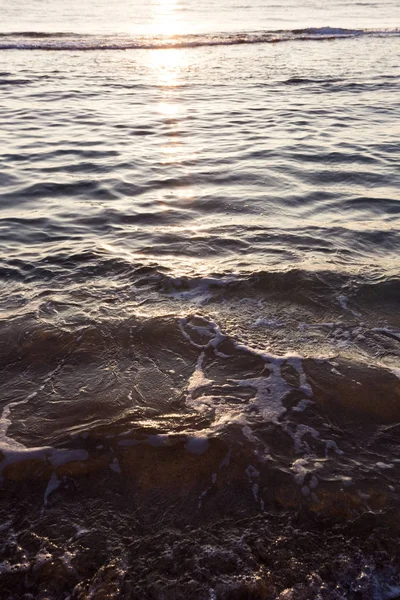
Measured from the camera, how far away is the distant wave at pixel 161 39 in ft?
72.0

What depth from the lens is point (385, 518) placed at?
2648mm

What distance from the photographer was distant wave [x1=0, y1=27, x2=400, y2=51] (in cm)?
2194

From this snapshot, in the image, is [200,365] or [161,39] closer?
[200,365]

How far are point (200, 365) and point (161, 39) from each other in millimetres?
23918

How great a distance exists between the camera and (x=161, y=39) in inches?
952

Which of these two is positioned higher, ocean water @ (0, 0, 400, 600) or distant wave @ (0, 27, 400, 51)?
distant wave @ (0, 27, 400, 51)

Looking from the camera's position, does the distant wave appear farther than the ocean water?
Yes

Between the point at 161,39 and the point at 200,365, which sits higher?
the point at 161,39

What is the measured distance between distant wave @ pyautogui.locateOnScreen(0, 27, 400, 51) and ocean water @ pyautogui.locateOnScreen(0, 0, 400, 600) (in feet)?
47.7

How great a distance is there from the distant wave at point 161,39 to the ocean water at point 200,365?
1455 cm

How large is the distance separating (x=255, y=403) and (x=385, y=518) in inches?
40.9

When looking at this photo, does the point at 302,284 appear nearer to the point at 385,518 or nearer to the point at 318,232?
the point at 318,232

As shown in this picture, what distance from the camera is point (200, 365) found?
375 cm

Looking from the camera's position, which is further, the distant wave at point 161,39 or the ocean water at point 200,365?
the distant wave at point 161,39
